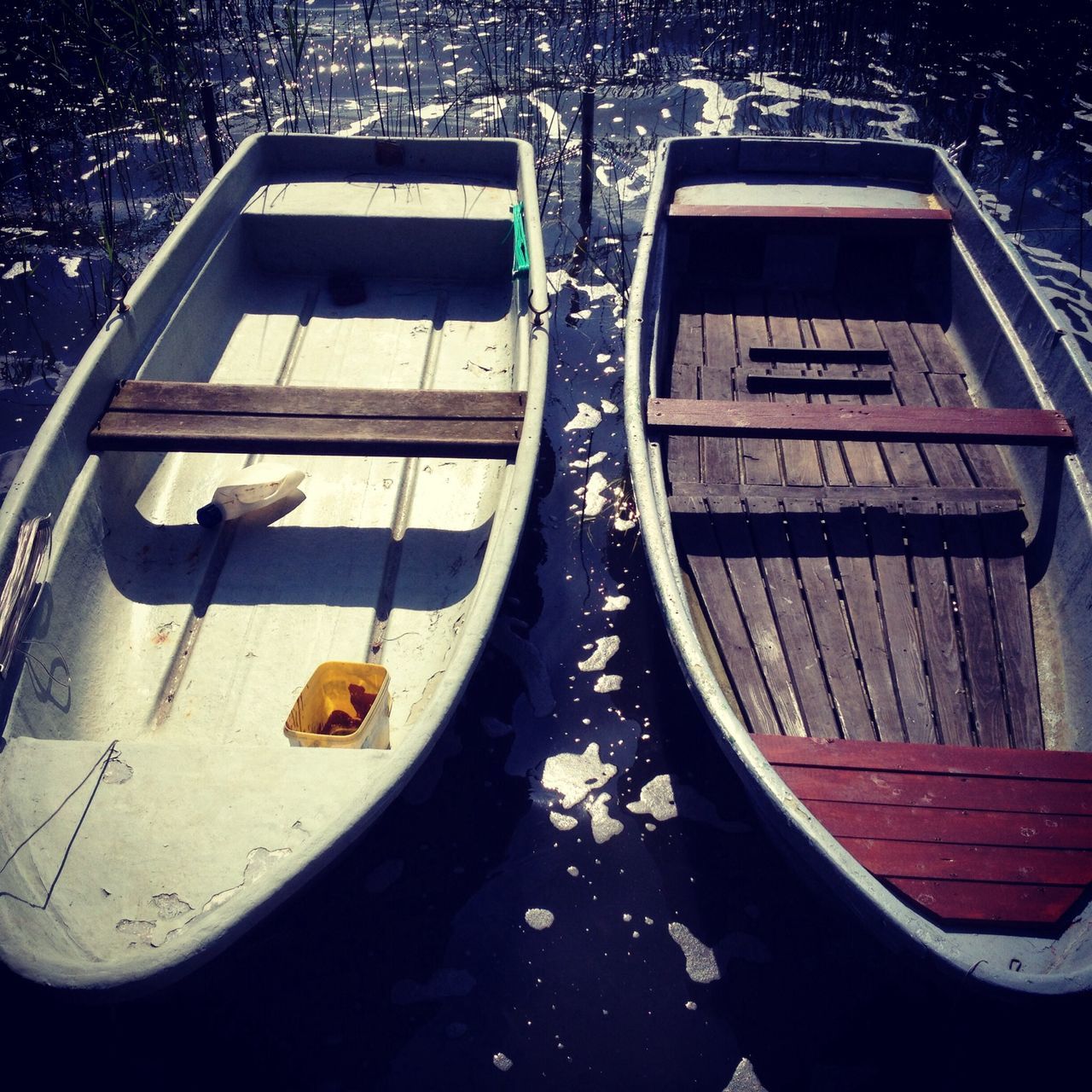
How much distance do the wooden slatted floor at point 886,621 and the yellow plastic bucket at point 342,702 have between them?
1337mm

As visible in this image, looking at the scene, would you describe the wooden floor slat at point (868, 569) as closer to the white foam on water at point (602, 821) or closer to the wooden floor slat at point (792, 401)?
the wooden floor slat at point (792, 401)

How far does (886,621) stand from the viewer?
3.60m

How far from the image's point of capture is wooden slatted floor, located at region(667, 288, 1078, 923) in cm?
273

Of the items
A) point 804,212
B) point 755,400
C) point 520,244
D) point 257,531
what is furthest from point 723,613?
point 804,212

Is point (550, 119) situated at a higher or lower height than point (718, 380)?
higher

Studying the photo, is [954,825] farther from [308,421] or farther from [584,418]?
[584,418]

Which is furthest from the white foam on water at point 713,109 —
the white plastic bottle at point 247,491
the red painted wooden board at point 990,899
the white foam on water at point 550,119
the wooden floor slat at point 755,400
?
the red painted wooden board at point 990,899

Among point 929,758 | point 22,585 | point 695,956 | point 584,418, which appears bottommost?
point 695,956

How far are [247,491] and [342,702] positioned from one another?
131 cm

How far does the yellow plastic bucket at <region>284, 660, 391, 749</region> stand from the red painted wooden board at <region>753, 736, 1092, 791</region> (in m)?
1.34

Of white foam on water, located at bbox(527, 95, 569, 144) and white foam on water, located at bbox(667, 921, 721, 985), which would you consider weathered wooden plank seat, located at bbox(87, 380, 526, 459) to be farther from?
white foam on water, located at bbox(527, 95, 569, 144)

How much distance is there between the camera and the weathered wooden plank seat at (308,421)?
3.75m

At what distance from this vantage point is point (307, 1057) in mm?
3092

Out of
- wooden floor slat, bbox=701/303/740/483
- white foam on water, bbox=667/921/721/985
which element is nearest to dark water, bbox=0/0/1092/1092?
white foam on water, bbox=667/921/721/985
